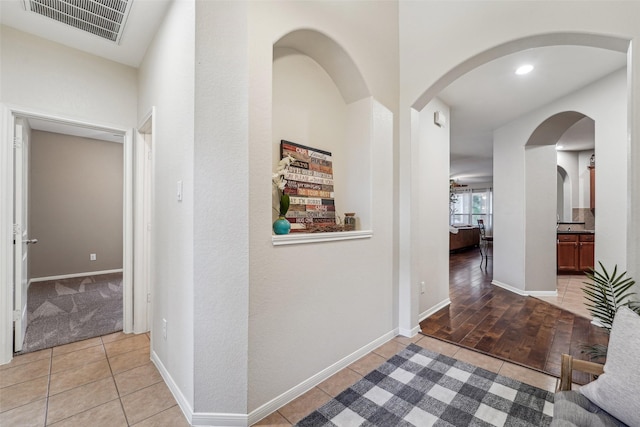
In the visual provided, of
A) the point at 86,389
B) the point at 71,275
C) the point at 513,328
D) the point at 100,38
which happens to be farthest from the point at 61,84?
the point at 513,328

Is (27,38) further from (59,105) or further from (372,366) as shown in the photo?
(372,366)

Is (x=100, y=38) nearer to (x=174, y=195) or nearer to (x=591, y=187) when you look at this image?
(x=174, y=195)

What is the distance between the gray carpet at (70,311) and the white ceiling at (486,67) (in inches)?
103

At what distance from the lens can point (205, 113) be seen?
1.58 meters

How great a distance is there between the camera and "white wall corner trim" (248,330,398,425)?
65.5 inches

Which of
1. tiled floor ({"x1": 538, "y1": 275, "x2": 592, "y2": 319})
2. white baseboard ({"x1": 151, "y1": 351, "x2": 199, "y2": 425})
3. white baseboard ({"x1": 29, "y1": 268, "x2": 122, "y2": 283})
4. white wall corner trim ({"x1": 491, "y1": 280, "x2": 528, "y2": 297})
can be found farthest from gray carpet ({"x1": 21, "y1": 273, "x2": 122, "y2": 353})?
tiled floor ({"x1": 538, "y1": 275, "x2": 592, "y2": 319})

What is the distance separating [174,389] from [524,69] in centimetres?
426

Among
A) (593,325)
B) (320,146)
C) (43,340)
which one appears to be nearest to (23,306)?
(43,340)

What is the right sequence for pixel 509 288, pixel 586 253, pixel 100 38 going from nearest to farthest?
1. pixel 100 38
2. pixel 509 288
3. pixel 586 253

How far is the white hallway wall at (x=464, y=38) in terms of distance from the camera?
162 cm

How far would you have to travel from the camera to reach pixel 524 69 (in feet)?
9.57

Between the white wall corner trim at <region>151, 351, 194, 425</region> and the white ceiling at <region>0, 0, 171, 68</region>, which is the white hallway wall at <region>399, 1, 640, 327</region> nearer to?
the white wall corner trim at <region>151, 351, 194, 425</region>

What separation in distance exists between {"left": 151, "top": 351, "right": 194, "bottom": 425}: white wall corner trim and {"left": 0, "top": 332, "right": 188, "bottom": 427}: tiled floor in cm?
3

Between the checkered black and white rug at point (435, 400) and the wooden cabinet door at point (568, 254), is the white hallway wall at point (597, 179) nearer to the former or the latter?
the wooden cabinet door at point (568, 254)
